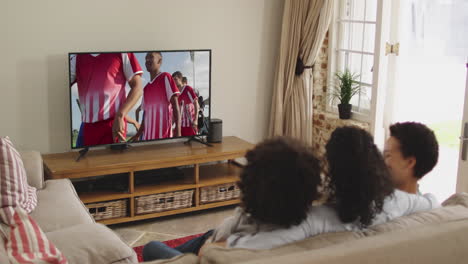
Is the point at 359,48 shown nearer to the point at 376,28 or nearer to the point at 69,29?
the point at 376,28

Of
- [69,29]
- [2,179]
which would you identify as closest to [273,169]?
[2,179]

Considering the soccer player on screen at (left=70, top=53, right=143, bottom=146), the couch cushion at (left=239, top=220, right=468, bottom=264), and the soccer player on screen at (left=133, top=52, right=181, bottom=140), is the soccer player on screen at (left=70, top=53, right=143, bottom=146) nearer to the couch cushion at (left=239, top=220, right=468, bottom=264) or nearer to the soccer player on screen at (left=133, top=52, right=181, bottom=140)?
the soccer player on screen at (left=133, top=52, right=181, bottom=140)

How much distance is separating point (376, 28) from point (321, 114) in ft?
3.05

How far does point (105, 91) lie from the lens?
14.1 feet

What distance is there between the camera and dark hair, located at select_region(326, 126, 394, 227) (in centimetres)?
194

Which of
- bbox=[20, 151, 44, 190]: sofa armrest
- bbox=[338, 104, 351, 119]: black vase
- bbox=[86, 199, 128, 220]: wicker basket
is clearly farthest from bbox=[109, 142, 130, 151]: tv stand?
bbox=[338, 104, 351, 119]: black vase

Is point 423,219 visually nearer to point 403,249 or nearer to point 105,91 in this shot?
point 403,249

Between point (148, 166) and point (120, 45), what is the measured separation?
99 centimetres

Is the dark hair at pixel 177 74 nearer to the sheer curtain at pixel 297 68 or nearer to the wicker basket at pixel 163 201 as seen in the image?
the wicker basket at pixel 163 201

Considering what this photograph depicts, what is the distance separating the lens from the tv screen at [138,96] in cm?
422

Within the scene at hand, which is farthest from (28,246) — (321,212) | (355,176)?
(355,176)

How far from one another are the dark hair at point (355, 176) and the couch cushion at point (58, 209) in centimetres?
178

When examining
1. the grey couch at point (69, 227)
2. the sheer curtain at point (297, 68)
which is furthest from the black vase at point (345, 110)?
the grey couch at point (69, 227)

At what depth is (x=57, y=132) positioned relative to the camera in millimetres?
4426
